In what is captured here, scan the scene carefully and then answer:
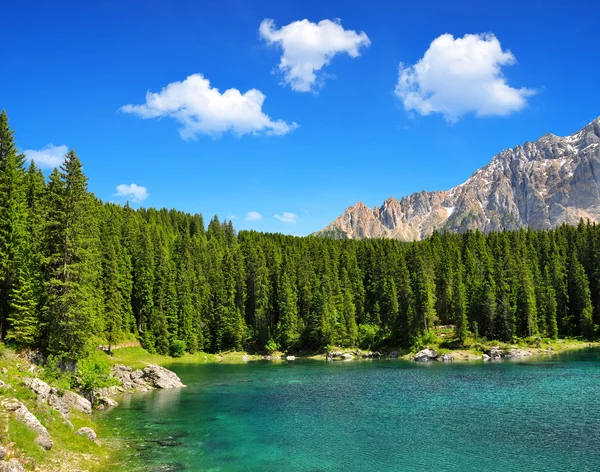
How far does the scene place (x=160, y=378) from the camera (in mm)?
70375

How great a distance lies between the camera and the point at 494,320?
116000mm

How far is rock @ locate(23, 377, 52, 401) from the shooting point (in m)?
34.5

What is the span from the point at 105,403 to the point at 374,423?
102ft

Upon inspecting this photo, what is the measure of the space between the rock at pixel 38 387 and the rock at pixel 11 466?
9.44 meters

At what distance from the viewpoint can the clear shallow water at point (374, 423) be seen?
34.4 m

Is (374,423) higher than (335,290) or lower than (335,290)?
lower

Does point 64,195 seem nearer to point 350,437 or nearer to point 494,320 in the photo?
point 350,437

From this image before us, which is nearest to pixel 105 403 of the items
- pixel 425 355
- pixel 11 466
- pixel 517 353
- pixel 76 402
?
pixel 76 402

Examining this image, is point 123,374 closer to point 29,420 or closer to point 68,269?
point 68,269

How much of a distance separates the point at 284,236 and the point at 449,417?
149 meters

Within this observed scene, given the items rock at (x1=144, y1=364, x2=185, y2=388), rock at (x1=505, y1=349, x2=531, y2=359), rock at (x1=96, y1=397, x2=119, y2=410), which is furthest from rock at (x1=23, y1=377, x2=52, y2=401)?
rock at (x1=505, y1=349, x2=531, y2=359)

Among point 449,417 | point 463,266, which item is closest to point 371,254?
point 463,266

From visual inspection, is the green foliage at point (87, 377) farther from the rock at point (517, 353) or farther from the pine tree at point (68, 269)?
the rock at point (517, 353)

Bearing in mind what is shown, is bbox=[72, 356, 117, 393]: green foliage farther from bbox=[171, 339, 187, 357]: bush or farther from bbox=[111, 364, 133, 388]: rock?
bbox=[171, 339, 187, 357]: bush
